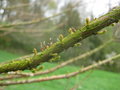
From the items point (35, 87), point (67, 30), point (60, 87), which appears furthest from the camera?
Answer: point (60, 87)

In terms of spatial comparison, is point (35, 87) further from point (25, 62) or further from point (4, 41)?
point (4, 41)

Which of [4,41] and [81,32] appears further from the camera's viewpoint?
[4,41]

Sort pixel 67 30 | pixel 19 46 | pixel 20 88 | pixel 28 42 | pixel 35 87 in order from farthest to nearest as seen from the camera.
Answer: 1. pixel 19 46
2. pixel 28 42
3. pixel 35 87
4. pixel 20 88
5. pixel 67 30

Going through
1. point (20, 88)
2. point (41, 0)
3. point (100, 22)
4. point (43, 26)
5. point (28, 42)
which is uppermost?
point (28, 42)

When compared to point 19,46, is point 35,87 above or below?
below

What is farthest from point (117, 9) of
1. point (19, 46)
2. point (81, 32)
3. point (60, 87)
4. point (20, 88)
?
point (19, 46)

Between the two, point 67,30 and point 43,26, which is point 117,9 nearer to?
point 67,30
